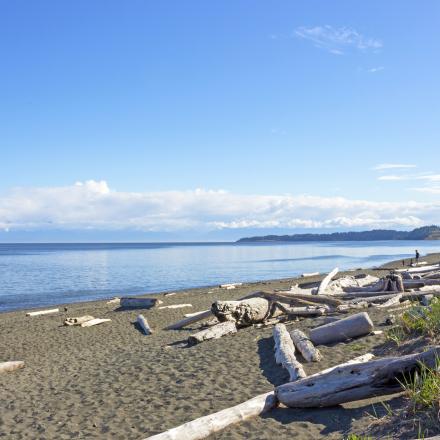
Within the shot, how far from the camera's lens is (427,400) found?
5.25 meters

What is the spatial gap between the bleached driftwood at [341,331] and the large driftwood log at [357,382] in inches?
153

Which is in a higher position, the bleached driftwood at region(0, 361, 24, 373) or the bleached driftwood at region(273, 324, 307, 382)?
the bleached driftwood at region(273, 324, 307, 382)

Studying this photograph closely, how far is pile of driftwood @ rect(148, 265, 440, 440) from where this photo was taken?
20.4 ft

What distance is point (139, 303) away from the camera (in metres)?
22.5

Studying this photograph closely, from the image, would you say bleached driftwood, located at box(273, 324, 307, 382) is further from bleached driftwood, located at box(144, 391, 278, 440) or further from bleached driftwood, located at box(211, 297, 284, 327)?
bleached driftwood, located at box(211, 297, 284, 327)

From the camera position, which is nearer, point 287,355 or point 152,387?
point 152,387

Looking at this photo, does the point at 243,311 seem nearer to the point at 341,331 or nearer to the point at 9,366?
the point at 341,331

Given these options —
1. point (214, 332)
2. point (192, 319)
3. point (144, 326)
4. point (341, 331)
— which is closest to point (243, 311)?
point (214, 332)

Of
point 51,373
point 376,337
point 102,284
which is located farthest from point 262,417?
point 102,284

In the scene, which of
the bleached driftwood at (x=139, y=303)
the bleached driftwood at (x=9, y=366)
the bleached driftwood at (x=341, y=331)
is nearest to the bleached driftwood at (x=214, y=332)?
the bleached driftwood at (x=341, y=331)

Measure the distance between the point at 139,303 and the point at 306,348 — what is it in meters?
14.1

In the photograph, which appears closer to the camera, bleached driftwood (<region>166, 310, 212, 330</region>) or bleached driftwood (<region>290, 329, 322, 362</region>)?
bleached driftwood (<region>290, 329, 322, 362</region>)

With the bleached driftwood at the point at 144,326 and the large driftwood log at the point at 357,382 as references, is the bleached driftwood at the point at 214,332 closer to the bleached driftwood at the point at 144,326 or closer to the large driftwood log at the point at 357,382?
the bleached driftwood at the point at 144,326

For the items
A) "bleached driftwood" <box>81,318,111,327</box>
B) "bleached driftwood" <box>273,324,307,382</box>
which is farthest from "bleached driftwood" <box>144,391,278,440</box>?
"bleached driftwood" <box>81,318,111,327</box>
